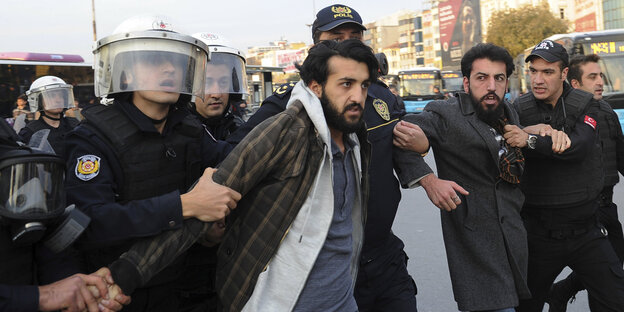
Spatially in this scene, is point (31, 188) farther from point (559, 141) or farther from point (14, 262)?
point (559, 141)

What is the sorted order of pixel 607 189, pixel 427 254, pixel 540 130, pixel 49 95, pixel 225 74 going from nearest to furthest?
pixel 540 130
pixel 225 74
pixel 607 189
pixel 427 254
pixel 49 95

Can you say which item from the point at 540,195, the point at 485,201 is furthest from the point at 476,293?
the point at 540,195

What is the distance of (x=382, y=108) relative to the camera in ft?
10.1

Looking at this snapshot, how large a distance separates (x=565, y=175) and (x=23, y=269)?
286 cm

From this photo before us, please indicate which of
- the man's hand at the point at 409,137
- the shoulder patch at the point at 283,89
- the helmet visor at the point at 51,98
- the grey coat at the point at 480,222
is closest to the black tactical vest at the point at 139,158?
the shoulder patch at the point at 283,89

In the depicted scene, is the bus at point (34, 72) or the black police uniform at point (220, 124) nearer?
the black police uniform at point (220, 124)

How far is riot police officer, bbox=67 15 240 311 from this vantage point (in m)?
2.14

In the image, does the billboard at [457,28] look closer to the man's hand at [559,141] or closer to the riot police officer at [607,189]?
the riot police officer at [607,189]

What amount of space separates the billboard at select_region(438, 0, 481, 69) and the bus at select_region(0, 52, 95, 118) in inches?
2749

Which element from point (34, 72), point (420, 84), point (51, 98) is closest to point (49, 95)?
point (51, 98)

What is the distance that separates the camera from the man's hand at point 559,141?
10.7 ft

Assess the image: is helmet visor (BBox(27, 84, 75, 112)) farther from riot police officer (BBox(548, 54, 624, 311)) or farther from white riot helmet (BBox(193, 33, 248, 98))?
riot police officer (BBox(548, 54, 624, 311))

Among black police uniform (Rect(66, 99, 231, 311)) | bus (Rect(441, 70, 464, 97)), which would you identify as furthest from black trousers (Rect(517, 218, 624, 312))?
bus (Rect(441, 70, 464, 97))

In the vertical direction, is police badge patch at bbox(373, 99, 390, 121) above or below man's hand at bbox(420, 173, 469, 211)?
above
